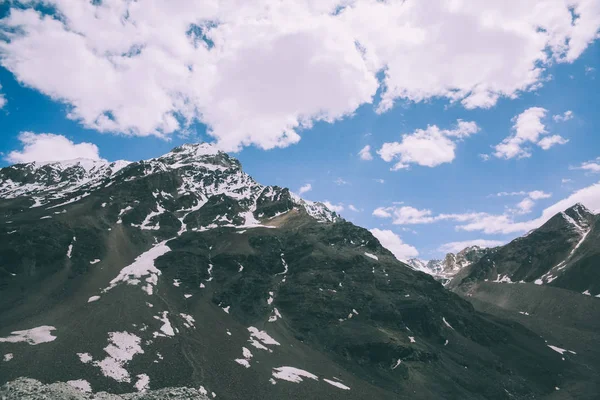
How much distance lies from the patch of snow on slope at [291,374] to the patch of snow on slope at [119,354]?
42.1 m

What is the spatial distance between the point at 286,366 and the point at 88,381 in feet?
193

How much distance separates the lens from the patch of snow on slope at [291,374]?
116 meters

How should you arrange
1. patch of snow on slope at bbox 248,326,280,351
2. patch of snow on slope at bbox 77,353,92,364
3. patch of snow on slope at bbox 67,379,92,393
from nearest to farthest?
patch of snow on slope at bbox 67,379,92,393 → patch of snow on slope at bbox 77,353,92,364 → patch of snow on slope at bbox 248,326,280,351

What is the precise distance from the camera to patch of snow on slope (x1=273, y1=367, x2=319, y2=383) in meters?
116

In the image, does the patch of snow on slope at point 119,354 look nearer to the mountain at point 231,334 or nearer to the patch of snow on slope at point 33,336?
the mountain at point 231,334

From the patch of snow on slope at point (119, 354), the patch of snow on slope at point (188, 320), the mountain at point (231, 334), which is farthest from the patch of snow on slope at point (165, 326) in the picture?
the patch of snow on slope at point (119, 354)

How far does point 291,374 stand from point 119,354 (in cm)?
5182

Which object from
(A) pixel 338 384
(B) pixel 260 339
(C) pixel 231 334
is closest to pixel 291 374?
(A) pixel 338 384

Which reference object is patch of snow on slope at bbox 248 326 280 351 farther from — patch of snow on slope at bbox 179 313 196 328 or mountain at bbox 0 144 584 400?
patch of snow on slope at bbox 179 313 196 328

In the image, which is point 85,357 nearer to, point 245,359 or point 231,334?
point 245,359

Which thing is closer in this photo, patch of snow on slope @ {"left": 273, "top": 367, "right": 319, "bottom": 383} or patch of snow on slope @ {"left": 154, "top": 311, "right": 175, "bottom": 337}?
patch of snow on slope @ {"left": 273, "top": 367, "right": 319, "bottom": 383}

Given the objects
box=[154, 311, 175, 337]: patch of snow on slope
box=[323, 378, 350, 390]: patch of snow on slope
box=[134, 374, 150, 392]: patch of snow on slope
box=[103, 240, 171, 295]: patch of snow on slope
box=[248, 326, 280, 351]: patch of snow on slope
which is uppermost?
box=[103, 240, 171, 295]: patch of snow on slope

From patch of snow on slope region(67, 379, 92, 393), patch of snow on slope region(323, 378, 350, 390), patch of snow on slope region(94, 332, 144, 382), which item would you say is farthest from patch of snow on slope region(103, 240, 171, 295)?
patch of snow on slope region(323, 378, 350, 390)

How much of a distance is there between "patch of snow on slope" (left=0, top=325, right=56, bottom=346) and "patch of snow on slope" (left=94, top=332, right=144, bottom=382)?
16.7m
